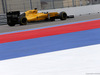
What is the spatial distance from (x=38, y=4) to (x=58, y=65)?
43.8 ft

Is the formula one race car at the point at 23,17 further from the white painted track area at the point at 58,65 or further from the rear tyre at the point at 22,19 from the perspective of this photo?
the white painted track area at the point at 58,65

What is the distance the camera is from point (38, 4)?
15922mm

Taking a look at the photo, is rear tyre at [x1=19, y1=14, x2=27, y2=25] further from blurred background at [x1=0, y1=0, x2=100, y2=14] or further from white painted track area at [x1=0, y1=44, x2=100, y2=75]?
white painted track area at [x1=0, y1=44, x2=100, y2=75]

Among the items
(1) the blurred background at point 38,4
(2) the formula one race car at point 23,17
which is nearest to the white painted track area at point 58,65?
(2) the formula one race car at point 23,17

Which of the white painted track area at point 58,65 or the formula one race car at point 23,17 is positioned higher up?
the formula one race car at point 23,17

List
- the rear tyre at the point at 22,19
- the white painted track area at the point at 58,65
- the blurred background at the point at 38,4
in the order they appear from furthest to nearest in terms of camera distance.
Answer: the blurred background at the point at 38,4 < the rear tyre at the point at 22,19 < the white painted track area at the point at 58,65

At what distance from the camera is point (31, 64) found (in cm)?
327

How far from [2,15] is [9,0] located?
174cm

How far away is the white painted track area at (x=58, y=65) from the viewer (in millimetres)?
2754

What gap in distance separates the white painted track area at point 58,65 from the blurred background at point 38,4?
11.5m

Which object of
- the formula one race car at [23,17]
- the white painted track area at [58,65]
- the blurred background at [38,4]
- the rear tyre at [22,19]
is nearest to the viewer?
the white painted track area at [58,65]

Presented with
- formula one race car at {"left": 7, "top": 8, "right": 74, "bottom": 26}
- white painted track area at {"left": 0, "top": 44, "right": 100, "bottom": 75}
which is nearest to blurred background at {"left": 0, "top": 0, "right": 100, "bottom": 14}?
formula one race car at {"left": 7, "top": 8, "right": 74, "bottom": 26}

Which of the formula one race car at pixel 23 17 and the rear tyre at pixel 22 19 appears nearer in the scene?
the rear tyre at pixel 22 19

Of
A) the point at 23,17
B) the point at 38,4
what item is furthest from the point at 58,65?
the point at 38,4
